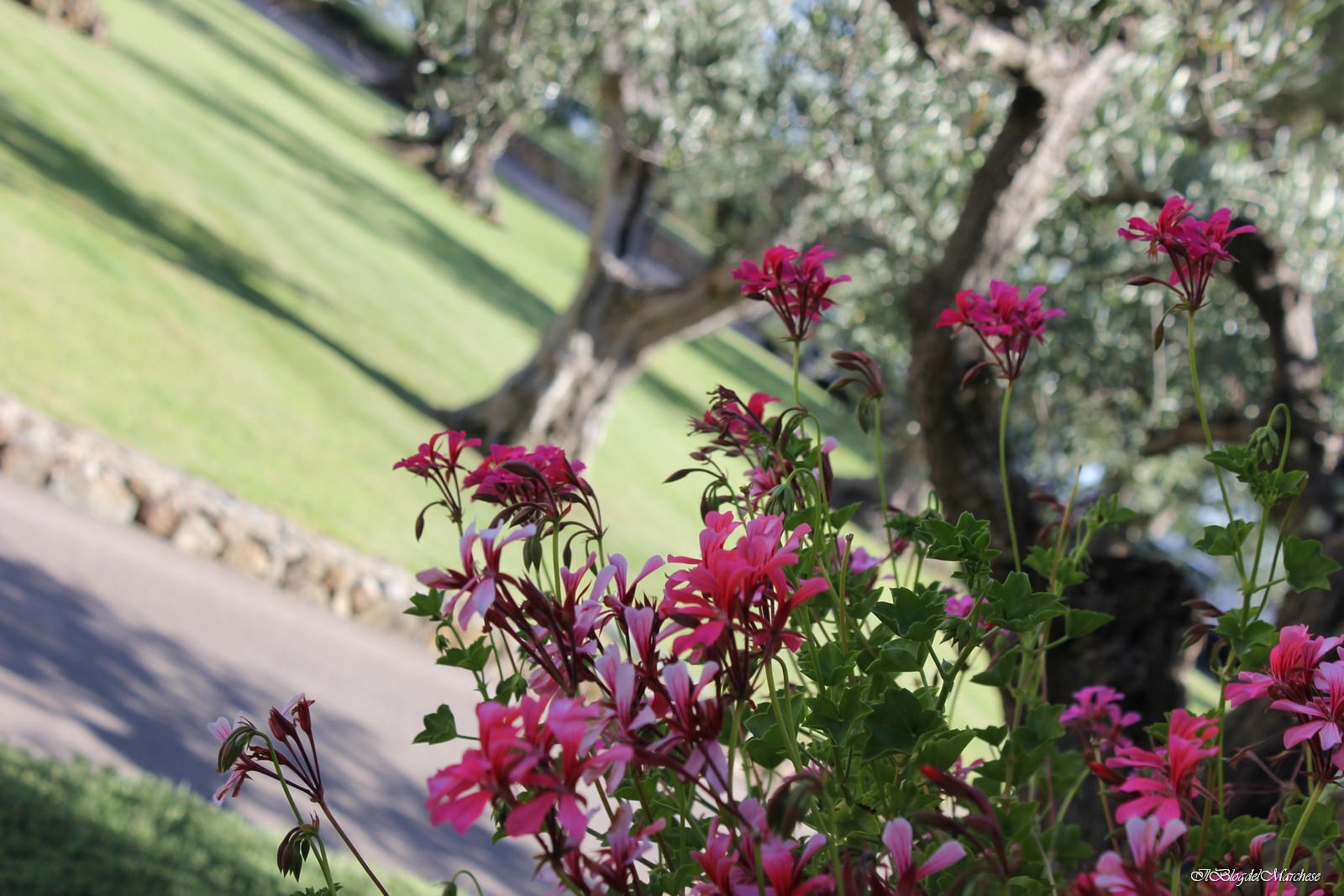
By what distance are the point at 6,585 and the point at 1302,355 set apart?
6383mm

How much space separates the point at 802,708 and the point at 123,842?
11.9 ft

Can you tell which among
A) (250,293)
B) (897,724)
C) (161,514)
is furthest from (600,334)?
(897,724)

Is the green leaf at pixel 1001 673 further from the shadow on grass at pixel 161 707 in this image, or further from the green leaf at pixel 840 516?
the shadow on grass at pixel 161 707

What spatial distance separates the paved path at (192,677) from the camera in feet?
16.1

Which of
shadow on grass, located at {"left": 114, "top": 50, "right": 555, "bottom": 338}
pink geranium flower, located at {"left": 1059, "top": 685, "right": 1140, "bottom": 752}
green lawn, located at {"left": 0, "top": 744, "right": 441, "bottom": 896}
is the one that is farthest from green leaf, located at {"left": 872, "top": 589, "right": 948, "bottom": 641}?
shadow on grass, located at {"left": 114, "top": 50, "right": 555, "bottom": 338}

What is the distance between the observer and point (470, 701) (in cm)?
746

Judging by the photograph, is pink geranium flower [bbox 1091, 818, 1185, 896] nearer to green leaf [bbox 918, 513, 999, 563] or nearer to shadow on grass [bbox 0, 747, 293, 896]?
green leaf [bbox 918, 513, 999, 563]

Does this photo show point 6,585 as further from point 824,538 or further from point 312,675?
point 824,538

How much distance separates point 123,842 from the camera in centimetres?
401

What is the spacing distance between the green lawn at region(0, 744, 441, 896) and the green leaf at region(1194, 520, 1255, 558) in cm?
355

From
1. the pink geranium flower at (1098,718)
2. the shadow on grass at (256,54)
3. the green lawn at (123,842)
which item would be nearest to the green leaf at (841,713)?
the pink geranium flower at (1098,718)

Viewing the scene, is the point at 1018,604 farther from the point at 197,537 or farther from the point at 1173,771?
the point at 197,537

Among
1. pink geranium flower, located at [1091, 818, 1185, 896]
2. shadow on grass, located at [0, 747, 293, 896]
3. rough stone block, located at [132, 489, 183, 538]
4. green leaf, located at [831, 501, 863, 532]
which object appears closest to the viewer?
pink geranium flower, located at [1091, 818, 1185, 896]

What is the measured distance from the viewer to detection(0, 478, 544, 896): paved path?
492 centimetres
